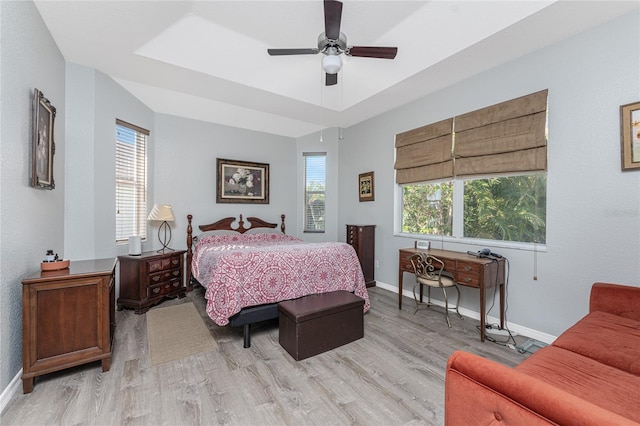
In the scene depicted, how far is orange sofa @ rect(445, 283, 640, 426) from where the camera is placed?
0.80 m

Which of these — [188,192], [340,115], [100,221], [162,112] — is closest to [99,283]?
[100,221]

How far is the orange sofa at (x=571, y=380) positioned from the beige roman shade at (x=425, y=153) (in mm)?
2084

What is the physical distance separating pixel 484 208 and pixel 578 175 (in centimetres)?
94

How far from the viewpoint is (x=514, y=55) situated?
288 centimetres

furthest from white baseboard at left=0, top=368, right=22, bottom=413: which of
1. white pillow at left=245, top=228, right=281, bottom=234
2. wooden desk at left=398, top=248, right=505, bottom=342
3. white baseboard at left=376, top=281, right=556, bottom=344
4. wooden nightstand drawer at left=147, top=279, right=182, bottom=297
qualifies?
white baseboard at left=376, top=281, right=556, bottom=344

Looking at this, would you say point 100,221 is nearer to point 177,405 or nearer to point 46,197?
point 46,197

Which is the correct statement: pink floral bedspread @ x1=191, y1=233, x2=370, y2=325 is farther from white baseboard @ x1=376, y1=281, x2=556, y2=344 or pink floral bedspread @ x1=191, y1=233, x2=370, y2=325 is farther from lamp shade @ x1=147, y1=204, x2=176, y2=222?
white baseboard @ x1=376, y1=281, x2=556, y2=344

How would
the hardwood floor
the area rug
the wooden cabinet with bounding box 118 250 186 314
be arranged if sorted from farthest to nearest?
1. the wooden cabinet with bounding box 118 250 186 314
2. the area rug
3. the hardwood floor

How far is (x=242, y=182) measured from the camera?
5.28 metres

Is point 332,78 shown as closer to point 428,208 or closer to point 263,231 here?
point 428,208

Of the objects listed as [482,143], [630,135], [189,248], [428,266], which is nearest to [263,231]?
[189,248]

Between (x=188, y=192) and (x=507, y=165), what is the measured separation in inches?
185

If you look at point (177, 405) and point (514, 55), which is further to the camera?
point (514, 55)

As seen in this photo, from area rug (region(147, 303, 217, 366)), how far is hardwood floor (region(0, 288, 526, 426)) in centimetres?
10
